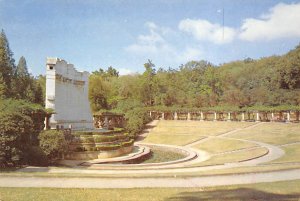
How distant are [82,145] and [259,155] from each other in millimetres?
15293

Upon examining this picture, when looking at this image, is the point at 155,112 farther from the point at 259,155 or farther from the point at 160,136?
the point at 259,155

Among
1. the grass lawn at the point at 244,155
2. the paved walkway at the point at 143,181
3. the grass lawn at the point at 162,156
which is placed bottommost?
the grass lawn at the point at 162,156

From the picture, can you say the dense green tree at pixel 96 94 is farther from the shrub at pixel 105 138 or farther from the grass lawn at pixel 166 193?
the grass lawn at pixel 166 193

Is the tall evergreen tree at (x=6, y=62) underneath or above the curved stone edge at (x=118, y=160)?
above

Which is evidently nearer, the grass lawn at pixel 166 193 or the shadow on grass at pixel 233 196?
the shadow on grass at pixel 233 196

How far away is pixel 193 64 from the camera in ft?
335

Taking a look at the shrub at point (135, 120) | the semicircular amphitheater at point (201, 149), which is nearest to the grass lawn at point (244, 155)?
the semicircular amphitheater at point (201, 149)

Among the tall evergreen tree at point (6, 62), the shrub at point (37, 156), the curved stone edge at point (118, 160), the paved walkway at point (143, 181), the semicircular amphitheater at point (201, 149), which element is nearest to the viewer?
the paved walkway at point (143, 181)

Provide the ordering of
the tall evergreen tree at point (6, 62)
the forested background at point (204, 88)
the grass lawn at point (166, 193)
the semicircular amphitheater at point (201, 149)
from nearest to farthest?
1. the grass lawn at point (166, 193)
2. the semicircular amphitheater at point (201, 149)
3. the tall evergreen tree at point (6, 62)
4. the forested background at point (204, 88)

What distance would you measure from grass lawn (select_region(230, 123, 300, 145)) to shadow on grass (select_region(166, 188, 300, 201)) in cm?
2509

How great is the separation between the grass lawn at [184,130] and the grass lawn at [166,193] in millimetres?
29177

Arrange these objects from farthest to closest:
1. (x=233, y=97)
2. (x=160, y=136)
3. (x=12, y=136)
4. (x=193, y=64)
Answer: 1. (x=193, y=64)
2. (x=233, y=97)
3. (x=160, y=136)
4. (x=12, y=136)

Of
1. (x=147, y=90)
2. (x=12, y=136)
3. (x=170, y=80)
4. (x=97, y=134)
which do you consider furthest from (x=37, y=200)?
(x=170, y=80)

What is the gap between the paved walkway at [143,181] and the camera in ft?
45.4
